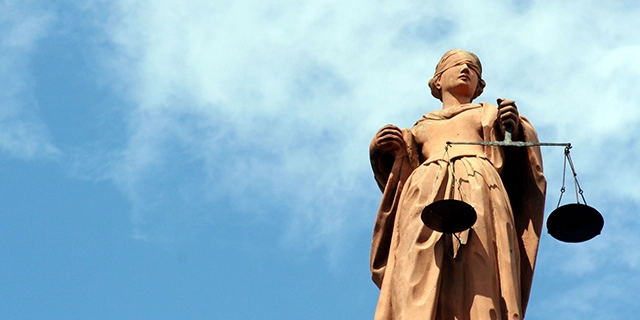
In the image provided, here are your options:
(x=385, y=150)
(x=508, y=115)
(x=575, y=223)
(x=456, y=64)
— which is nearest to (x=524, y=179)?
(x=508, y=115)

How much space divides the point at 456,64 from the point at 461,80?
220 mm

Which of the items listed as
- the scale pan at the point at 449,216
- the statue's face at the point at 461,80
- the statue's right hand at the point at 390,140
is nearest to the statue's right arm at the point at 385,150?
the statue's right hand at the point at 390,140

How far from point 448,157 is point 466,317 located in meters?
1.81

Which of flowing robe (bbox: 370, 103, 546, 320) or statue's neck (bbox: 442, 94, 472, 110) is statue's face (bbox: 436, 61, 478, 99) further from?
flowing robe (bbox: 370, 103, 546, 320)

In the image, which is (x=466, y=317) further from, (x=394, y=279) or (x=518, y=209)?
(x=518, y=209)

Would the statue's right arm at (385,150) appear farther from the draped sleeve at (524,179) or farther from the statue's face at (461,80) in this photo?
the statue's face at (461,80)

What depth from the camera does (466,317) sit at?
41.7ft

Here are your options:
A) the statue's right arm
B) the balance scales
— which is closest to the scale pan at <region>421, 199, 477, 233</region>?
the balance scales

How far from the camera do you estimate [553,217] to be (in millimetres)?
13117

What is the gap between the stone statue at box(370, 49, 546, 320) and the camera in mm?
12867

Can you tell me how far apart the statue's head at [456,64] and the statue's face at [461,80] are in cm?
4

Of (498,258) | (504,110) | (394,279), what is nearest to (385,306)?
(394,279)

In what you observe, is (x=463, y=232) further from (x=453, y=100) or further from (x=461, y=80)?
(x=461, y=80)

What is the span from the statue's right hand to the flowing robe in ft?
0.23
